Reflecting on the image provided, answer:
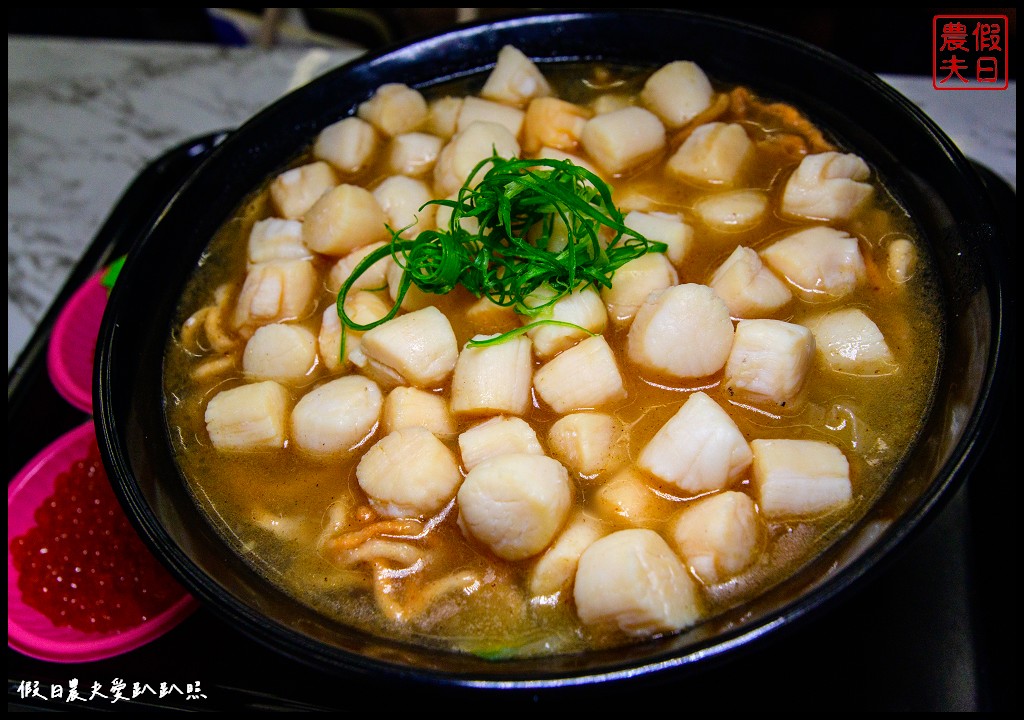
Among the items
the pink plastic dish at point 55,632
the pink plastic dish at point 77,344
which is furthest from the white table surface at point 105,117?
the pink plastic dish at point 55,632

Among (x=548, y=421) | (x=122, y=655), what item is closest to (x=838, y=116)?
(x=548, y=421)

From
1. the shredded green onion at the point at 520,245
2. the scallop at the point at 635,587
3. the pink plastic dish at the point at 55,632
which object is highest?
the shredded green onion at the point at 520,245

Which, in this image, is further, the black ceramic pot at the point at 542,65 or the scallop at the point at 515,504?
the scallop at the point at 515,504

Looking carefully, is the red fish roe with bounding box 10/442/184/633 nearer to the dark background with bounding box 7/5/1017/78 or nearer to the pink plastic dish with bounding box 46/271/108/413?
the pink plastic dish with bounding box 46/271/108/413

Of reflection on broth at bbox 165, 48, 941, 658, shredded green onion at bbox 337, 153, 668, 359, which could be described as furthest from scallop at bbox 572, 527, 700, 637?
shredded green onion at bbox 337, 153, 668, 359

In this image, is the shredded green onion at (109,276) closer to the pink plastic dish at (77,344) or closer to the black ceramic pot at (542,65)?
the pink plastic dish at (77,344)

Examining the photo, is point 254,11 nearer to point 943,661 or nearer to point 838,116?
point 838,116

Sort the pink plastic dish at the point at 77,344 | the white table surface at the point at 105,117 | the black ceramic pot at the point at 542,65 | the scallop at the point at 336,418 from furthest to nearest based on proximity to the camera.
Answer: the white table surface at the point at 105,117, the pink plastic dish at the point at 77,344, the scallop at the point at 336,418, the black ceramic pot at the point at 542,65

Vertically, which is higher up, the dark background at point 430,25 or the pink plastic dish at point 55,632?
the dark background at point 430,25
